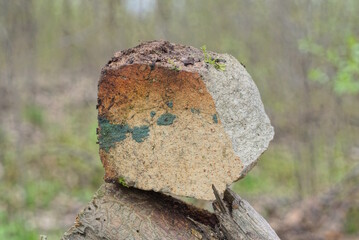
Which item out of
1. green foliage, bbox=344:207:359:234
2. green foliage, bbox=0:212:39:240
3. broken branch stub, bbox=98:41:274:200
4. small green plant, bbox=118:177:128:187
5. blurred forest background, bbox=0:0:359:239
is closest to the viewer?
broken branch stub, bbox=98:41:274:200

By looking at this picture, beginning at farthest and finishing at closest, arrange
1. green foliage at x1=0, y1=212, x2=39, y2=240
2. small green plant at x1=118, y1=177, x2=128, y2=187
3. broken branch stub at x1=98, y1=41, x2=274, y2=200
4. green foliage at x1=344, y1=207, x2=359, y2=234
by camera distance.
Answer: green foliage at x1=344, y1=207, x2=359, y2=234, green foliage at x1=0, y1=212, x2=39, y2=240, small green plant at x1=118, y1=177, x2=128, y2=187, broken branch stub at x1=98, y1=41, x2=274, y2=200

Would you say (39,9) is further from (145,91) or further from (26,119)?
(145,91)

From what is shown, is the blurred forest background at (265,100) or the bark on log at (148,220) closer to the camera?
the bark on log at (148,220)

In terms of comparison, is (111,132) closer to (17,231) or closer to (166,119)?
(166,119)

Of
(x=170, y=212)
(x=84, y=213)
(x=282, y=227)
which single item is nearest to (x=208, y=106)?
(x=170, y=212)

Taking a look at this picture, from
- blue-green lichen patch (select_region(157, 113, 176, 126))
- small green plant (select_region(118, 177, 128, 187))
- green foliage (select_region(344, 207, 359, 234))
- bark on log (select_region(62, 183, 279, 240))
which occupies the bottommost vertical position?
bark on log (select_region(62, 183, 279, 240))

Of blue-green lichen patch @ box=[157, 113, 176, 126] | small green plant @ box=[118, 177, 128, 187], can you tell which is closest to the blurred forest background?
blue-green lichen patch @ box=[157, 113, 176, 126]

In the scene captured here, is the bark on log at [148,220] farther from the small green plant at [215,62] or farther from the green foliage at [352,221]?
the green foliage at [352,221]

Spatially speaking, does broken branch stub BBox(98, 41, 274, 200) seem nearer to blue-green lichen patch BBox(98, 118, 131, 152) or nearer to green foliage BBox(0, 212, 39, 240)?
blue-green lichen patch BBox(98, 118, 131, 152)

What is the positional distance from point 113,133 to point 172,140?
0.23 meters

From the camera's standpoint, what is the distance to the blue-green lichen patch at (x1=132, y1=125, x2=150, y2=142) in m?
1.98

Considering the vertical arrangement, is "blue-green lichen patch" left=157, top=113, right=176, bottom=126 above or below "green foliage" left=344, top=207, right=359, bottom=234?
below

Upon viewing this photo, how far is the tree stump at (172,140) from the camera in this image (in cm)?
190

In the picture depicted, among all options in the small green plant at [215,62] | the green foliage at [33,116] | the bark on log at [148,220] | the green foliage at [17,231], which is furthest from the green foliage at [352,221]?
the green foliage at [33,116]
